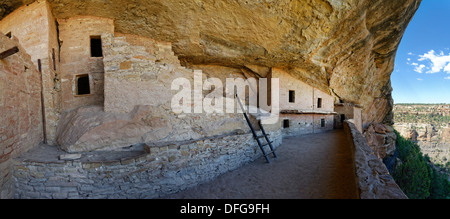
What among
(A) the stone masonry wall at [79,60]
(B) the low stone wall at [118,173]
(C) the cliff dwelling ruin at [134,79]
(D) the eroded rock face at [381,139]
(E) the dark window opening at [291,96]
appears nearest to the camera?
(B) the low stone wall at [118,173]

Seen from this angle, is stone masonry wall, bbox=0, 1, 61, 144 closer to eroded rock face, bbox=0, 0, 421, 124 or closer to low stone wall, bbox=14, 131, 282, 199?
eroded rock face, bbox=0, 0, 421, 124

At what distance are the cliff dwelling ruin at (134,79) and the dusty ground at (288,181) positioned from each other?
0.36 metres

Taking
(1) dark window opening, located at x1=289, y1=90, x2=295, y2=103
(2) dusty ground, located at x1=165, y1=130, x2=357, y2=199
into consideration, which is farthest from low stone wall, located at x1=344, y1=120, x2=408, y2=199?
(1) dark window opening, located at x1=289, y1=90, x2=295, y2=103

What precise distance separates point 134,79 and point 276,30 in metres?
5.48

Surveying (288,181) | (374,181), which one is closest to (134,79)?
(288,181)

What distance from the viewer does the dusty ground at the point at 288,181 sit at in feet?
12.3

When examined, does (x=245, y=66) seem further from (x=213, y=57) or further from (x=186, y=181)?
(x=186, y=181)

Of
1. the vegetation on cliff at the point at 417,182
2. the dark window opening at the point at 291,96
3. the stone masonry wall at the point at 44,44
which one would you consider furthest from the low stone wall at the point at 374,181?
the vegetation on cliff at the point at 417,182

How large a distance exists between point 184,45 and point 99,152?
16.8ft

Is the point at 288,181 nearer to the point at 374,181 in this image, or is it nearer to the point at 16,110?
the point at 374,181

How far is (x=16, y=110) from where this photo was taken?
3.48m

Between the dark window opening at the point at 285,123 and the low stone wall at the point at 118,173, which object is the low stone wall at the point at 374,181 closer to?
the low stone wall at the point at 118,173

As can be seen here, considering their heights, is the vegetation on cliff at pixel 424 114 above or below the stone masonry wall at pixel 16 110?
below
